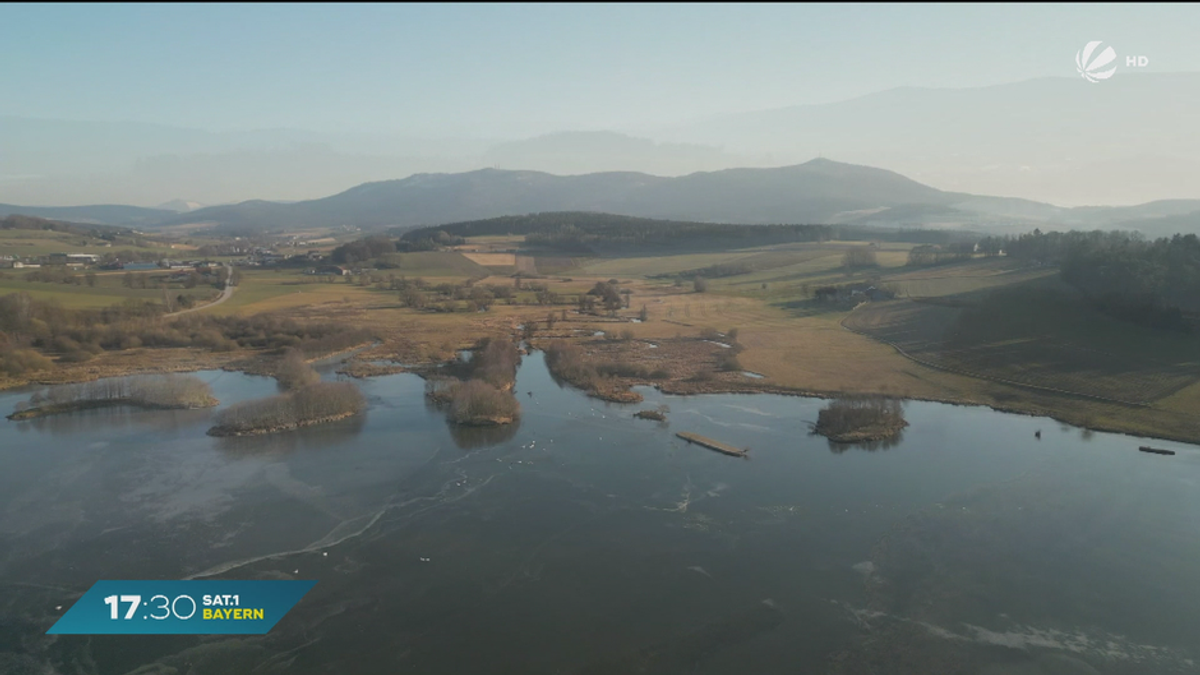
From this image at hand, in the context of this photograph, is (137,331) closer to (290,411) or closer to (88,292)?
(88,292)

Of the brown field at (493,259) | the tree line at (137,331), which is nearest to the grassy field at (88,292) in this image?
the tree line at (137,331)

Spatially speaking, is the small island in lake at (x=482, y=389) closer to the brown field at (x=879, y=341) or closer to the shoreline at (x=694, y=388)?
the shoreline at (x=694, y=388)

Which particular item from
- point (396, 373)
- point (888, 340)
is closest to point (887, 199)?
point (888, 340)

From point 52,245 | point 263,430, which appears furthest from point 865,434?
point 52,245

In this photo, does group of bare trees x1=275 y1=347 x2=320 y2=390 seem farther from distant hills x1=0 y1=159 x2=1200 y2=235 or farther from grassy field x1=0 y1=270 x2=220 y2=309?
distant hills x1=0 y1=159 x2=1200 y2=235

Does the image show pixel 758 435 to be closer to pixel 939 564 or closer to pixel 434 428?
pixel 939 564

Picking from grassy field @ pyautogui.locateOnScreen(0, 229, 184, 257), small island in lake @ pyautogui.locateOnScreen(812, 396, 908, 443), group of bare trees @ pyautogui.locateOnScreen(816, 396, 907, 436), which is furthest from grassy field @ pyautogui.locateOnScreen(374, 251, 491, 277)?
small island in lake @ pyautogui.locateOnScreen(812, 396, 908, 443)
